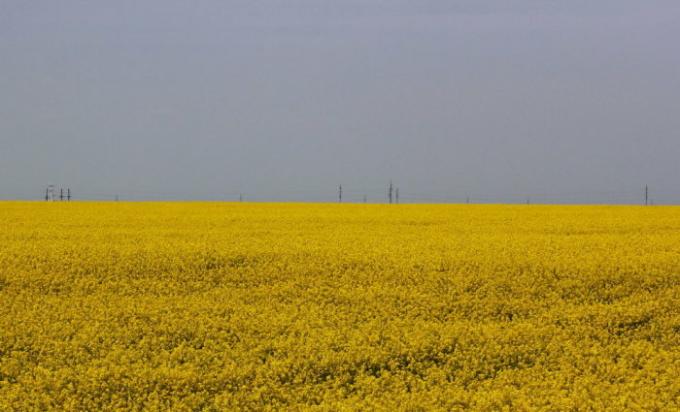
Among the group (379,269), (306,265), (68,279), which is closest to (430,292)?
(379,269)

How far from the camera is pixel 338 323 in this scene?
11219 millimetres

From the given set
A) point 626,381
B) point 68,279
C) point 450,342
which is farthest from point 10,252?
point 626,381

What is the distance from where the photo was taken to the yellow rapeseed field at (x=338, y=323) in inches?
359

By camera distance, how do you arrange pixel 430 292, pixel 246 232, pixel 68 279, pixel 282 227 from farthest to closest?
pixel 282 227, pixel 246 232, pixel 68 279, pixel 430 292

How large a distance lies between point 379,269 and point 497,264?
233 centimetres

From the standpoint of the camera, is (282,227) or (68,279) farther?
(282,227)

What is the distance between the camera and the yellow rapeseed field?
9.12m

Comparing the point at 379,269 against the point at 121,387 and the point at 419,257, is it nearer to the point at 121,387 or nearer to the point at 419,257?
the point at 419,257

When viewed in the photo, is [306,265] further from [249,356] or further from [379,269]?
[249,356]

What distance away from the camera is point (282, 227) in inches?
870

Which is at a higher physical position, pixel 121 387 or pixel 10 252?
pixel 10 252

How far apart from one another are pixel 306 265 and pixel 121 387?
5.81 m

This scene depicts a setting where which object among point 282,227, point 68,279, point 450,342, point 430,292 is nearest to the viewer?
point 450,342

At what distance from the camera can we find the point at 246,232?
20.3m
